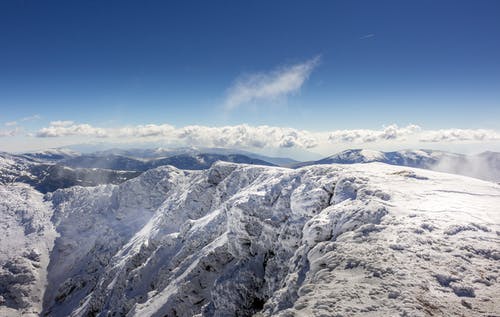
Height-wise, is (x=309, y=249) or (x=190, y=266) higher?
(x=309, y=249)

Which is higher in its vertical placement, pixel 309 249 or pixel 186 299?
pixel 309 249

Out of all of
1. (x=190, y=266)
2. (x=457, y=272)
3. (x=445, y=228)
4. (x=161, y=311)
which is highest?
(x=445, y=228)

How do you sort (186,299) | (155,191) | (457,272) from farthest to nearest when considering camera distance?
(155,191)
(186,299)
(457,272)

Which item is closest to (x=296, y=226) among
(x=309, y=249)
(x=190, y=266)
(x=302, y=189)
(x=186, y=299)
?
(x=302, y=189)

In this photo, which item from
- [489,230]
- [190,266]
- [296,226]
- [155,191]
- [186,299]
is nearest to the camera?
[489,230]

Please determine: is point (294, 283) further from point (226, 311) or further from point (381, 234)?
point (226, 311)

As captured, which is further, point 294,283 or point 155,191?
point 155,191

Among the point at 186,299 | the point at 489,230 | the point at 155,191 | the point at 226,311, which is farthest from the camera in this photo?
the point at 155,191

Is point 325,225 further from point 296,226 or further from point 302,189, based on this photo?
point 302,189

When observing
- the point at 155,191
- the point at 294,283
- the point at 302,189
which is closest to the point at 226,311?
the point at 302,189
